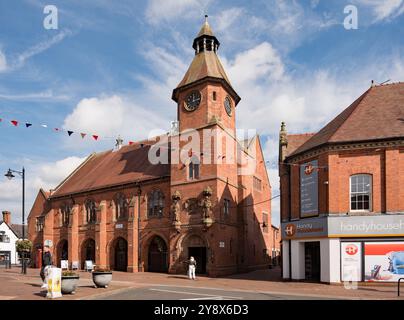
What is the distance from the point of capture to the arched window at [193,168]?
32812 millimetres

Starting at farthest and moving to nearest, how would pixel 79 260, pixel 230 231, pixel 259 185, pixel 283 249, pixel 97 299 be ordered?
pixel 259 185
pixel 79 260
pixel 230 231
pixel 283 249
pixel 97 299

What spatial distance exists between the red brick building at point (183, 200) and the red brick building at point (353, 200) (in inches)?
294

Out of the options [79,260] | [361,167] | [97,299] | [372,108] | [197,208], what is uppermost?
[372,108]

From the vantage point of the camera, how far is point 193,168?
33.0 metres

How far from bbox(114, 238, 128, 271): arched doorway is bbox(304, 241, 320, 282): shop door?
18.2 meters

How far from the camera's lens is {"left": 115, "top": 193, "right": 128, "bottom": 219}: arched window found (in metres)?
37.8

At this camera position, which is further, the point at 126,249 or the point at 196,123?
the point at 126,249

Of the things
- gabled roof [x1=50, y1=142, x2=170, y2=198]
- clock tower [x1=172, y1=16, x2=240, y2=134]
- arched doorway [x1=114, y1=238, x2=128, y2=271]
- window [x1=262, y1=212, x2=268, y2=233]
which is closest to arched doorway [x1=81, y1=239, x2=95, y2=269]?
arched doorway [x1=114, y1=238, x2=128, y2=271]

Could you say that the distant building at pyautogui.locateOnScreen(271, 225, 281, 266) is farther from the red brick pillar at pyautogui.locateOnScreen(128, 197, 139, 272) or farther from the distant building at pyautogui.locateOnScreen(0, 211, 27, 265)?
the distant building at pyautogui.locateOnScreen(0, 211, 27, 265)

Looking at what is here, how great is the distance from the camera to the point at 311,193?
2523 centimetres

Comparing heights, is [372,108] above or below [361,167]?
above

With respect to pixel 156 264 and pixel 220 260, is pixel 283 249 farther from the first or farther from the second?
pixel 156 264

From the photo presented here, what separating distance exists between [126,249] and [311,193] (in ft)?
66.0
